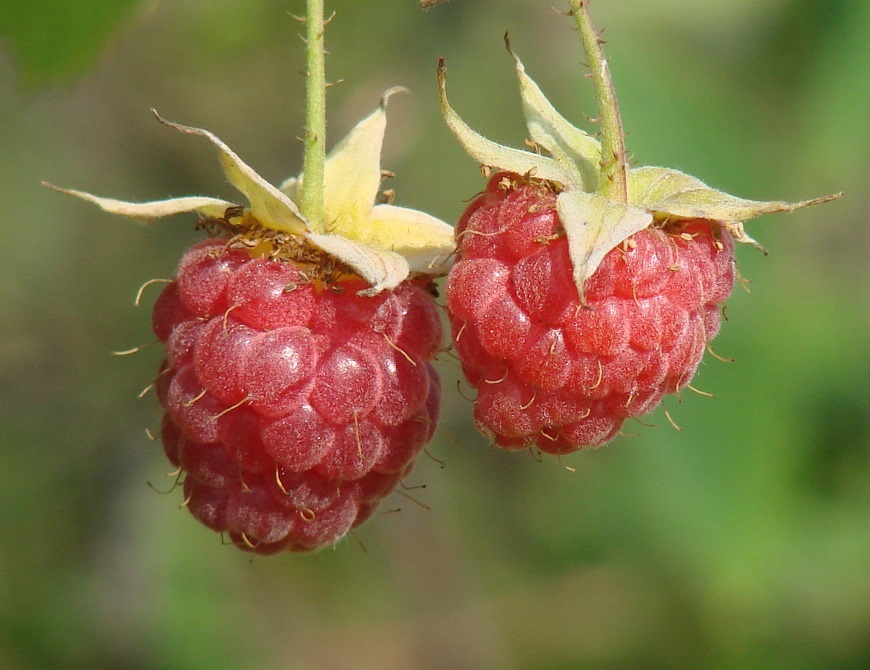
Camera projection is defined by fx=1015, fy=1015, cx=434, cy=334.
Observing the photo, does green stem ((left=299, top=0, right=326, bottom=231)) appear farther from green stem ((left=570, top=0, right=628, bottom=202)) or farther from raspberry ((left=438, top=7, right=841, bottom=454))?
green stem ((left=570, top=0, right=628, bottom=202))

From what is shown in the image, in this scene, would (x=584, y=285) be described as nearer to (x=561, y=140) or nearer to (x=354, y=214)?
(x=561, y=140)

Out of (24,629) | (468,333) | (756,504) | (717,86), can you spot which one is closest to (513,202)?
(468,333)

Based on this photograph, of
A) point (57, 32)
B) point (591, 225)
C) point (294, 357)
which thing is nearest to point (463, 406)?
point (57, 32)

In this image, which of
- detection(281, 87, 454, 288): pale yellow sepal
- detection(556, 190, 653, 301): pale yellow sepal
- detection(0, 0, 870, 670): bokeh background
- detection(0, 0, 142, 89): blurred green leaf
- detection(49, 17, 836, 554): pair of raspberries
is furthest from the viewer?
detection(0, 0, 870, 670): bokeh background

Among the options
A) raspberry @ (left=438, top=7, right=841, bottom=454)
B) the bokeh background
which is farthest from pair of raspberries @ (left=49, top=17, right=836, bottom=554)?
the bokeh background

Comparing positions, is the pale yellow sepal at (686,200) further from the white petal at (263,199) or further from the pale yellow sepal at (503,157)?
the white petal at (263,199)

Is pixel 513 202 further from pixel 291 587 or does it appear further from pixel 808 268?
pixel 291 587
